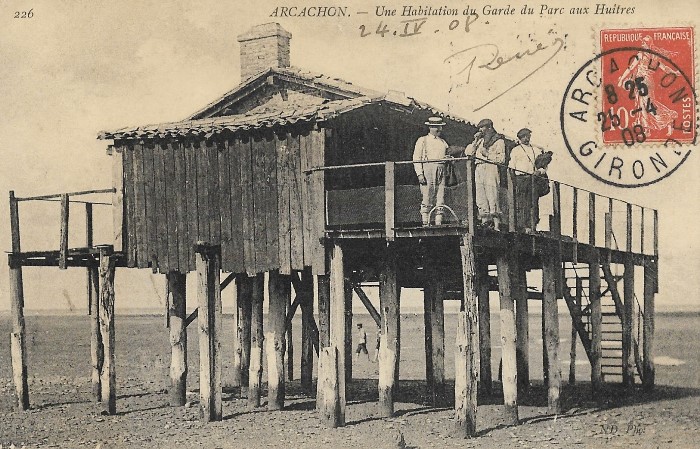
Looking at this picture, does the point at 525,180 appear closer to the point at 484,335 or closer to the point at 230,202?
the point at 230,202

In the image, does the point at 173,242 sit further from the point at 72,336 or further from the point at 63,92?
the point at 72,336

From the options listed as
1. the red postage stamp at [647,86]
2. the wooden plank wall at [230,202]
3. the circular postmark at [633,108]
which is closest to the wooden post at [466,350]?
the wooden plank wall at [230,202]

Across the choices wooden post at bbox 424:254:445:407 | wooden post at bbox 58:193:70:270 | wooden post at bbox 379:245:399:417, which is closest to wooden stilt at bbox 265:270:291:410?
wooden post at bbox 379:245:399:417

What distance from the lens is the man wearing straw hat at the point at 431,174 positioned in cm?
1808

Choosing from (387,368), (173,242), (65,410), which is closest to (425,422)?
(387,368)

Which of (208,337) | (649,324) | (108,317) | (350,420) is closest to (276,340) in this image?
(208,337)

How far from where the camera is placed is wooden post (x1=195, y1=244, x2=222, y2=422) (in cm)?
2031

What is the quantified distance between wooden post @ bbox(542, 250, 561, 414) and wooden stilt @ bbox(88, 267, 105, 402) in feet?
34.2

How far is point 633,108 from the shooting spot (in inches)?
858

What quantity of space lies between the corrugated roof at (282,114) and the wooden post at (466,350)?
4.26m

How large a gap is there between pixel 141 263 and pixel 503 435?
8918mm

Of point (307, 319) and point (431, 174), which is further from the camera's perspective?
point (307, 319)

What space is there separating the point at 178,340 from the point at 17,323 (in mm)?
3831
